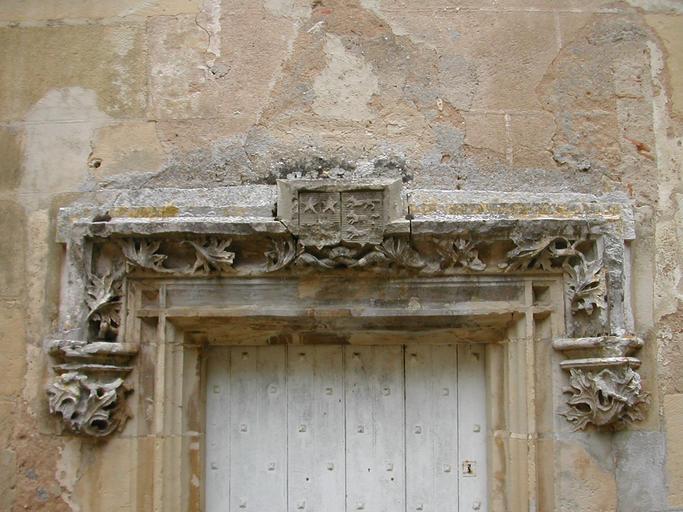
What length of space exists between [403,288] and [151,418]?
1216 mm

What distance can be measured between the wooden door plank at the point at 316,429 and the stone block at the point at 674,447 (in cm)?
140

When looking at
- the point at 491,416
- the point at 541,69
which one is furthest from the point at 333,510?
the point at 541,69

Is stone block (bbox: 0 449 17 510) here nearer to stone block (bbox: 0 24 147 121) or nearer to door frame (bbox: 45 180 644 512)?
door frame (bbox: 45 180 644 512)

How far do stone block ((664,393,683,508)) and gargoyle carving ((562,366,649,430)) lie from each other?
13cm

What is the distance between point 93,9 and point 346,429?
7.41 ft

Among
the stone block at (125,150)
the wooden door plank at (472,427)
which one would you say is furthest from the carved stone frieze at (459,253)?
the stone block at (125,150)

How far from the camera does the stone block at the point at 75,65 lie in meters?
3.92

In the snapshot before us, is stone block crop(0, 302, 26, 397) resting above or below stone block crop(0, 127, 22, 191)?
below

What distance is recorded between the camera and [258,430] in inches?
154

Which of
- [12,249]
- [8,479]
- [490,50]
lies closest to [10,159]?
[12,249]

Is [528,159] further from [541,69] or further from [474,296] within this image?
[474,296]

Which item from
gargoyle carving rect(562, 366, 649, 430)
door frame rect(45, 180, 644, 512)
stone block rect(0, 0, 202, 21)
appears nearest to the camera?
gargoyle carving rect(562, 366, 649, 430)

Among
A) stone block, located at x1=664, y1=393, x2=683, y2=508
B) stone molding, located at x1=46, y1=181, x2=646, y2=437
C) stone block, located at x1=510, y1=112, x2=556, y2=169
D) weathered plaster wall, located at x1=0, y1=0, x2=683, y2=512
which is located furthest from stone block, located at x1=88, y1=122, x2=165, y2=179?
stone block, located at x1=664, y1=393, x2=683, y2=508

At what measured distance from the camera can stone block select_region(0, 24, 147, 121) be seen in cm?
392
